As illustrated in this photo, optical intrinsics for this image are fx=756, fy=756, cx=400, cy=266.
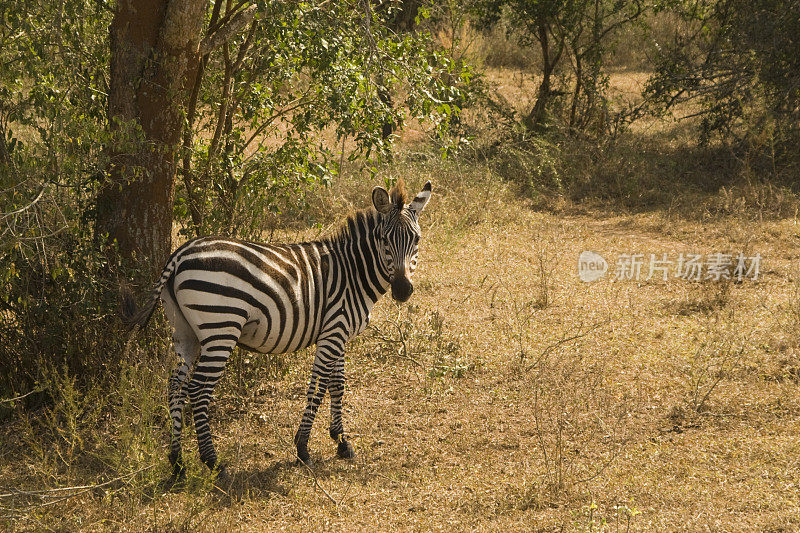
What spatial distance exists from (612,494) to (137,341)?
3229mm

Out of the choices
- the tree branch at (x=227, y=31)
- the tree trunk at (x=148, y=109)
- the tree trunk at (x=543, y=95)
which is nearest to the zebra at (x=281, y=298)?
the tree trunk at (x=148, y=109)

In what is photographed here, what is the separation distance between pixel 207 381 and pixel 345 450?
112 centimetres

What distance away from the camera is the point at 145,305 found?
4.55 meters

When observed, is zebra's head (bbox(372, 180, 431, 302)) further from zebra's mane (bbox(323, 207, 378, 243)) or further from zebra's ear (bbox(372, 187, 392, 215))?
zebra's mane (bbox(323, 207, 378, 243))

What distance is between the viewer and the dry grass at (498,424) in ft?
14.3

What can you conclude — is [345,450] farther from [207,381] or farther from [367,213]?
[367,213]

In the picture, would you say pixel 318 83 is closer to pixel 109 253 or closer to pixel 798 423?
pixel 109 253

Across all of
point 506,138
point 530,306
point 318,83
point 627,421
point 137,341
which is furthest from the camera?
point 506,138

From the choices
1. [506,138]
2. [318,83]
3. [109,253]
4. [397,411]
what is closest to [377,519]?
[397,411]

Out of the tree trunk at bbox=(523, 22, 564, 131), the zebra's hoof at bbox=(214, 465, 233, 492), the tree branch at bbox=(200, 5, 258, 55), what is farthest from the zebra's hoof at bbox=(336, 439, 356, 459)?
the tree trunk at bbox=(523, 22, 564, 131)

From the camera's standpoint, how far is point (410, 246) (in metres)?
5.12

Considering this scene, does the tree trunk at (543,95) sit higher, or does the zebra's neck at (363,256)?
the tree trunk at (543,95)

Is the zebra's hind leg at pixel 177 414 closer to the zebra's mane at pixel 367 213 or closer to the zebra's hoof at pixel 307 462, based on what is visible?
the zebra's hoof at pixel 307 462

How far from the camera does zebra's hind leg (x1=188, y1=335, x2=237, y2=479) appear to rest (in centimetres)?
450
